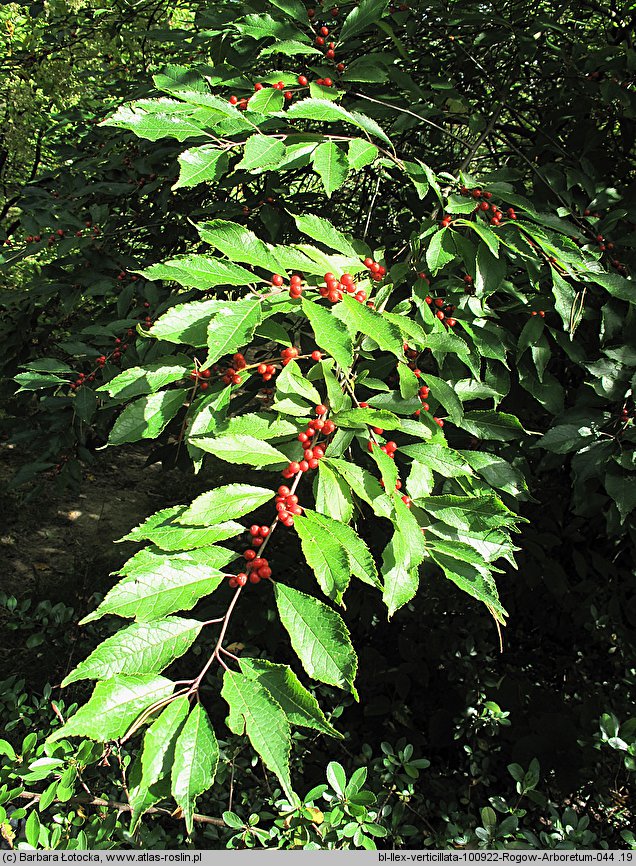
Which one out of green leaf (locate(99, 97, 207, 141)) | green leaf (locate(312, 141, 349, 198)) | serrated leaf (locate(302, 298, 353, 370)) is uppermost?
green leaf (locate(99, 97, 207, 141))

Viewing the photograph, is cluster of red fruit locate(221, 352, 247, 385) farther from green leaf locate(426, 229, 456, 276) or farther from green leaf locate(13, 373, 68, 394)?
green leaf locate(13, 373, 68, 394)

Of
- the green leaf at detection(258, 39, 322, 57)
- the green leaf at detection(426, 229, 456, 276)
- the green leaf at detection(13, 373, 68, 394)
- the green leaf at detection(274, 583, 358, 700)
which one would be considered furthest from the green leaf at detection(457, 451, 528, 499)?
the green leaf at detection(13, 373, 68, 394)

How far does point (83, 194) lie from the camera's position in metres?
2.43

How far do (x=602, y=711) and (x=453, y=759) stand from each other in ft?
2.06

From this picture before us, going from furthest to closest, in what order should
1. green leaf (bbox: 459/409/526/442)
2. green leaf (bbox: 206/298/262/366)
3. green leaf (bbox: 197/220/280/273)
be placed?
1. green leaf (bbox: 459/409/526/442)
2. green leaf (bbox: 197/220/280/273)
3. green leaf (bbox: 206/298/262/366)

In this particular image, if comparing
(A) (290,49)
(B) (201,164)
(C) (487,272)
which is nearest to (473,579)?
(C) (487,272)

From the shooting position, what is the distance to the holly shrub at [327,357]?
3.16 feet

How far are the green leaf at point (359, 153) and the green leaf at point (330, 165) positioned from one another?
20mm

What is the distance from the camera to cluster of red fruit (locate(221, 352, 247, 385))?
1.23 meters

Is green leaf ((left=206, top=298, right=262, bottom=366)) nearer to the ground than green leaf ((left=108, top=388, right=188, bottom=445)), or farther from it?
farther from it

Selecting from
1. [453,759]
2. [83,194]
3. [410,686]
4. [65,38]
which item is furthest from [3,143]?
[453,759]

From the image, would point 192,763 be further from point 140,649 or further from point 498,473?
point 498,473

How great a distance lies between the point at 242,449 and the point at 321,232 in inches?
19.3

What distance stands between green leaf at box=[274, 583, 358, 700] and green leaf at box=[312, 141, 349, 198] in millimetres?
775
